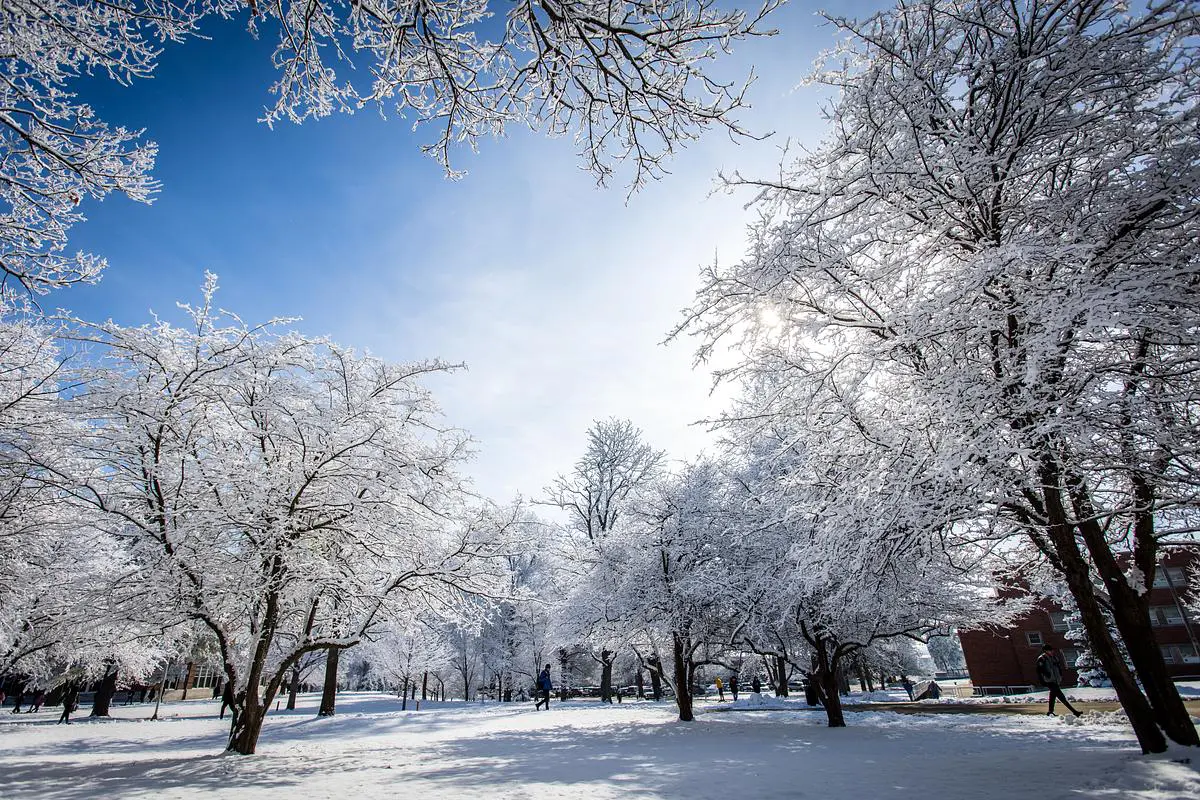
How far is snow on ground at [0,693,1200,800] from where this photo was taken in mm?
5699

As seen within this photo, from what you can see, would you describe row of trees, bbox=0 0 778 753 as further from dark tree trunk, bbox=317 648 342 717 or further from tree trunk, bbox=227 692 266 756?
dark tree trunk, bbox=317 648 342 717

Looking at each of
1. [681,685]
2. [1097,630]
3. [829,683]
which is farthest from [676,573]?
[1097,630]

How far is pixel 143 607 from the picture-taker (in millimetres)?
8367

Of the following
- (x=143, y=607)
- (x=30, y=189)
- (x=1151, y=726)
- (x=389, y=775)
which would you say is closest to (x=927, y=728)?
(x=1151, y=726)

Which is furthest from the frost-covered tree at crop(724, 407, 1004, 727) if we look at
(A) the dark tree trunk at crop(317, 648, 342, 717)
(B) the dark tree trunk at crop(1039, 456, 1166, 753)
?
(A) the dark tree trunk at crop(317, 648, 342, 717)

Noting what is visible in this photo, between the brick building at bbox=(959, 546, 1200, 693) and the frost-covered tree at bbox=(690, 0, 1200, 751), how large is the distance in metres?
38.3

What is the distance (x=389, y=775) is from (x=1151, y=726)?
30.7ft

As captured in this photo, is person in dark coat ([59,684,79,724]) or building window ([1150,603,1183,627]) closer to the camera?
person in dark coat ([59,684,79,724])

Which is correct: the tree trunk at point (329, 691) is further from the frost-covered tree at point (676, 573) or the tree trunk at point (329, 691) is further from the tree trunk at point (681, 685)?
the tree trunk at point (681, 685)

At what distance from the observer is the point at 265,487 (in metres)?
7.70

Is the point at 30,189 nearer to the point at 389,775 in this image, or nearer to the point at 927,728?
the point at 389,775

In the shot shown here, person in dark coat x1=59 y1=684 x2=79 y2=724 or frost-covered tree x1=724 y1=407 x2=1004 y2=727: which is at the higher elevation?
frost-covered tree x1=724 y1=407 x2=1004 y2=727

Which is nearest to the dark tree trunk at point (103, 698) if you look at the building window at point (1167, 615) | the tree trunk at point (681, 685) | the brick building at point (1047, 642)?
the tree trunk at point (681, 685)

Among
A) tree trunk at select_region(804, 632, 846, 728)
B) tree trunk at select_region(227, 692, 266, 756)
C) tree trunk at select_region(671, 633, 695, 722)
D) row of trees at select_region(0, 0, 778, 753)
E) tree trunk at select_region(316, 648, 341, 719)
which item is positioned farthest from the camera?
tree trunk at select_region(316, 648, 341, 719)
